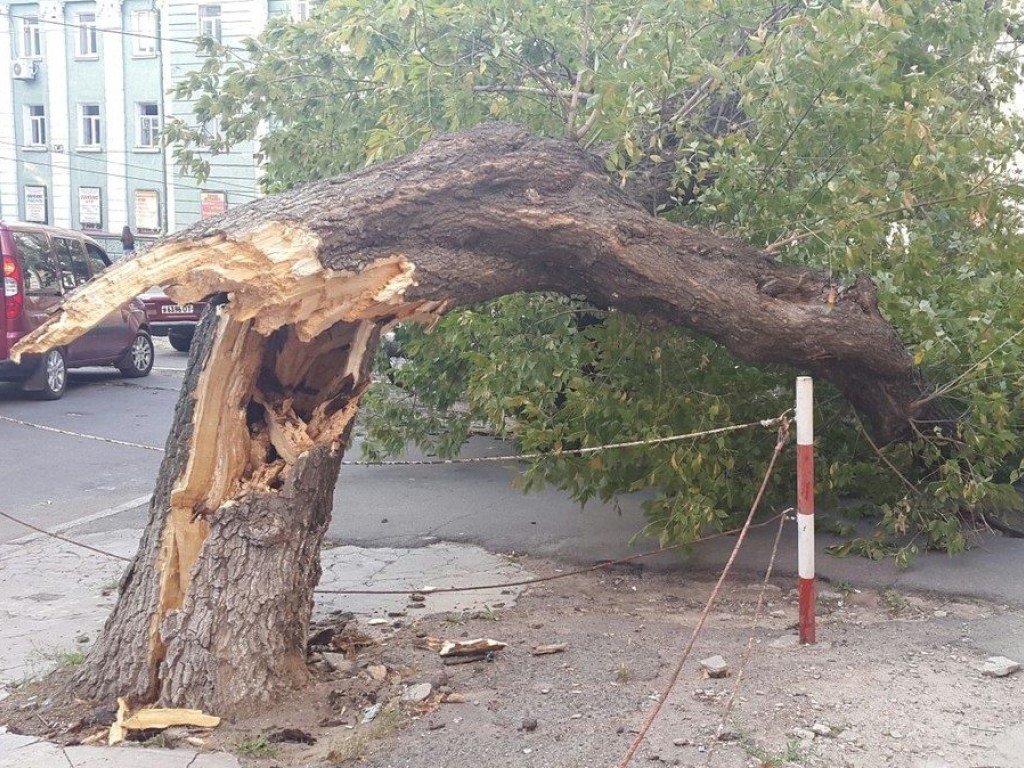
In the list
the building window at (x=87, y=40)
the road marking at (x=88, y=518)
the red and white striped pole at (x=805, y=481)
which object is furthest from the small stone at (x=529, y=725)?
the building window at (x=87, y=40)

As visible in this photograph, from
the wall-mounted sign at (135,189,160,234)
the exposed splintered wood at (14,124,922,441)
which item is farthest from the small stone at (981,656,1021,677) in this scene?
the wall-mounted sign at (135,189,160,234)

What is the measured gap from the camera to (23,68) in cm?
4009

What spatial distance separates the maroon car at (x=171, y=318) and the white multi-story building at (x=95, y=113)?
59.0 ft

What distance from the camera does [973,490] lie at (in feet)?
19.3

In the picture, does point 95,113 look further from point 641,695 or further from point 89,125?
point 641,695

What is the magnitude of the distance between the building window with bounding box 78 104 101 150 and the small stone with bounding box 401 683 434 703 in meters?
39.7

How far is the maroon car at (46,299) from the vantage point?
1258cm

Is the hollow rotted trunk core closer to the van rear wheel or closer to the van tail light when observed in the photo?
the van tail light

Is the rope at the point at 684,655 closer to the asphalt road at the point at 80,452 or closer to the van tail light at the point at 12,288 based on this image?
the asphalt road at the point at 80,452

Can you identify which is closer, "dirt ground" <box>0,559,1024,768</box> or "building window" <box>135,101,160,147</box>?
"dirt ground" <box>0,559,1024,768</box>

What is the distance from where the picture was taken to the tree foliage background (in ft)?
18.3

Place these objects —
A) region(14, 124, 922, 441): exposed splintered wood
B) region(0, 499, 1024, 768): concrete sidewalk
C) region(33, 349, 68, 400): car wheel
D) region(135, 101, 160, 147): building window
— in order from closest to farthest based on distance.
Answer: region(14, 124, 922, 441): exposed splintered wood < region(0, 499, 1024, 768): concrete sidewalk < region(33, 349, 68, 400): car wheel < region(135, 101, 160, 147): building window

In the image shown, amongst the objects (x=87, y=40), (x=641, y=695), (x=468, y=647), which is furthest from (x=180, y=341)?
(x=87, y=40)

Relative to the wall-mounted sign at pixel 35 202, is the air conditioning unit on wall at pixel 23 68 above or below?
above
